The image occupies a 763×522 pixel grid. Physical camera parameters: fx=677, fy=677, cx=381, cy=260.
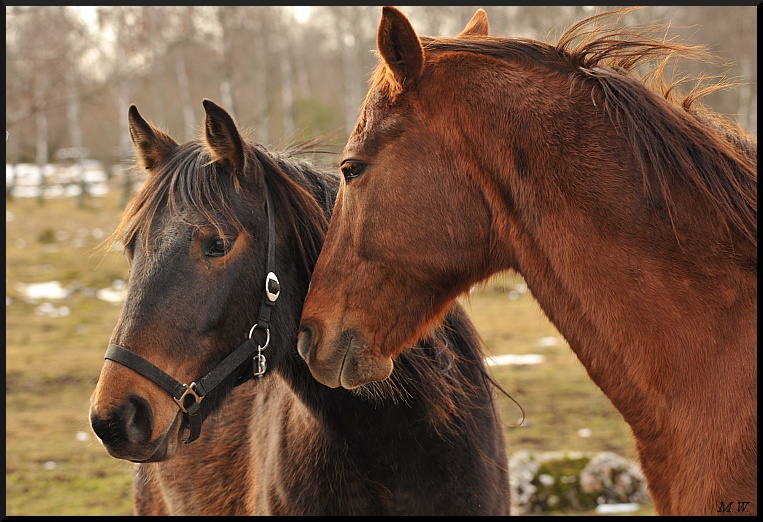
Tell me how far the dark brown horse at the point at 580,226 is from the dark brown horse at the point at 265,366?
0.44 metres

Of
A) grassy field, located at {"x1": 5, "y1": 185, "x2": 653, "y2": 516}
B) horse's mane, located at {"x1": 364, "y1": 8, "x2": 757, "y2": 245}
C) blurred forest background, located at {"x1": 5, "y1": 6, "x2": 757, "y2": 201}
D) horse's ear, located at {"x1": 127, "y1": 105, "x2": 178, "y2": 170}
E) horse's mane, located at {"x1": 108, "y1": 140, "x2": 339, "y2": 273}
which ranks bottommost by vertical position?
grassy field, located at {"x1": 5, "y1": 185, "x2": 653, "y2": 516}

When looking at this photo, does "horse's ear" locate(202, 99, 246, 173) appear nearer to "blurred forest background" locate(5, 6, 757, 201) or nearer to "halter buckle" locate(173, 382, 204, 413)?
"halter buckle" locate(173, 382, 204, 413)

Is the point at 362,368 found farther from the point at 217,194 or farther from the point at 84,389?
the point at 84,389

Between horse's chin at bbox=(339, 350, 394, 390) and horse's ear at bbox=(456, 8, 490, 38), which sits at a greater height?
horse's ear at bbox=(456, 8, 490, 38)

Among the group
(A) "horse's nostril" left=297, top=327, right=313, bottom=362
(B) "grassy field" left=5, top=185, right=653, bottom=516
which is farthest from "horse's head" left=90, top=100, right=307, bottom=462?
(B) "grassy field" left=5, top=185, right=653, bottom=516

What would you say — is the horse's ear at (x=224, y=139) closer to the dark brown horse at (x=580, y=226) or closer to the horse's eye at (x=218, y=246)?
the horse's eye at (x=218, y=246)

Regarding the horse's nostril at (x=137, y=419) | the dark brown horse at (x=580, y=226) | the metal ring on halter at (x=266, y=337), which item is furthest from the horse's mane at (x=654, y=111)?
the horse's nostril at (x=137, y=419)

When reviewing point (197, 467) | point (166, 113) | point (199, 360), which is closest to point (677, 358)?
point (199, 360)

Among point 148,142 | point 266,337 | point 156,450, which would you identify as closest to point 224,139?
point 148,142

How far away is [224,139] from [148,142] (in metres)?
0.45

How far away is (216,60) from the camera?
18.6 metres

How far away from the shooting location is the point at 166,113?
97.1ft

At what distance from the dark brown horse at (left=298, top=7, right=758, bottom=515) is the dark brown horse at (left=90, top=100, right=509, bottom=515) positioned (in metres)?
0.44

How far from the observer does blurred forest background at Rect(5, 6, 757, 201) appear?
14328 millimetres
